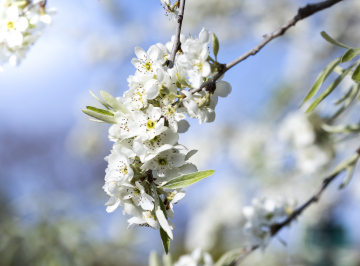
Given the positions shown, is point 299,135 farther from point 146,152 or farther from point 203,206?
point 203,206

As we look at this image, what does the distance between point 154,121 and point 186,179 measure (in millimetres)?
94

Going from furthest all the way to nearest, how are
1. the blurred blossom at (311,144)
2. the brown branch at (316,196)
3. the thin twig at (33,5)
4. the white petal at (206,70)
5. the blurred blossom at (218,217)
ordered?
the blurred blossom at (218,217) < the blurred blossom at (311,144) < the brown branch at (316,196) < the thin twig at (33,5) < the white petal at (206,70)

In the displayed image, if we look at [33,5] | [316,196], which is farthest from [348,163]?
[33,5]

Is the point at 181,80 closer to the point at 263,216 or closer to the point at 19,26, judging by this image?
the point at 19,26

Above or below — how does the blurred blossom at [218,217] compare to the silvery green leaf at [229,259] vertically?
above

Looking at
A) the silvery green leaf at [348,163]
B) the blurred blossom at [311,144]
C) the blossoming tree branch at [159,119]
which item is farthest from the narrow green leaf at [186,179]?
the blurred blossom at [311,144]

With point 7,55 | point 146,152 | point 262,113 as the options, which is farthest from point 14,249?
point 262,113

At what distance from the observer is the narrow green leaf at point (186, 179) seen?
59cm

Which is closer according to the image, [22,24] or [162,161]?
[162,161]

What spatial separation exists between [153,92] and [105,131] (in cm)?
324

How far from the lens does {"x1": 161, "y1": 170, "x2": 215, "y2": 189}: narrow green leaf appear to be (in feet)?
1.95

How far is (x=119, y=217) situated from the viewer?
300 centimetres

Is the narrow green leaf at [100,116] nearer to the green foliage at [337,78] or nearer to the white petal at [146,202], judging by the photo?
the white petal at [146,202]

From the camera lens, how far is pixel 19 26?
774 millimetres
